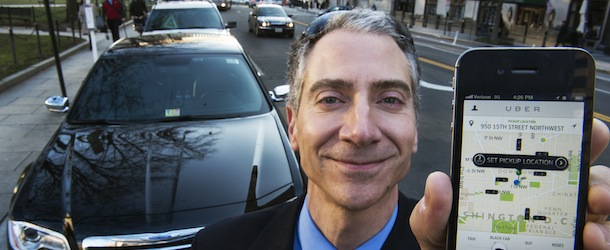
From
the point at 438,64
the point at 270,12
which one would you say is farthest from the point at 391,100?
the point at 270,12

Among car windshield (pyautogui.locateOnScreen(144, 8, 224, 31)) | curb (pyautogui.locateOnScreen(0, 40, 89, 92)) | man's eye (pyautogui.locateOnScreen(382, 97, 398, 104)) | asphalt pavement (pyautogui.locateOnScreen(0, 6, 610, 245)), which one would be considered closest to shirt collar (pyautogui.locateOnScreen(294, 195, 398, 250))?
man's eye (pyautogui.locateOnScreen(382, 97, 398, 104))

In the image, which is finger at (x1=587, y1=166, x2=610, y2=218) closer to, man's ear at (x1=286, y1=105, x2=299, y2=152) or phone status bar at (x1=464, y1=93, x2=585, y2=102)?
phone status bar at (x1=464, y1=93, x2=585, y2=102)

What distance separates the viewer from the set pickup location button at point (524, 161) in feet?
3.86

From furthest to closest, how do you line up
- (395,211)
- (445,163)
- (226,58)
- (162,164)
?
A: (445,163) < (226,58) < (162,164) < (395,211)

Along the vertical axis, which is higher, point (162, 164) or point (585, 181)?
point (585, 181)

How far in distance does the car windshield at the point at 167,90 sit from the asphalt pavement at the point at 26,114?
141cm

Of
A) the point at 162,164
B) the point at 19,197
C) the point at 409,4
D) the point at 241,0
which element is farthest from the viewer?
the point at 241,0

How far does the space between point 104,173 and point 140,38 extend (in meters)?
2.45

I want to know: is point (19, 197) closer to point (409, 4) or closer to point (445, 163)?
point (445, 163)

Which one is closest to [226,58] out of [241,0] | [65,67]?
[65,67]

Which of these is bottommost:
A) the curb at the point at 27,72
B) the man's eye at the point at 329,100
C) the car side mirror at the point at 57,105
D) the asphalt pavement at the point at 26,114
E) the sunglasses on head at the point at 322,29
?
the asphalt pavement at the point at 26,114

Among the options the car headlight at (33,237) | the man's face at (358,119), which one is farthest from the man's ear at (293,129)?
the car headlight at (33,237)

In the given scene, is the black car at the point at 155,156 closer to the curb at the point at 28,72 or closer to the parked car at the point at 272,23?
the curb at the point at 28,72

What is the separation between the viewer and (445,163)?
17.8 feet
